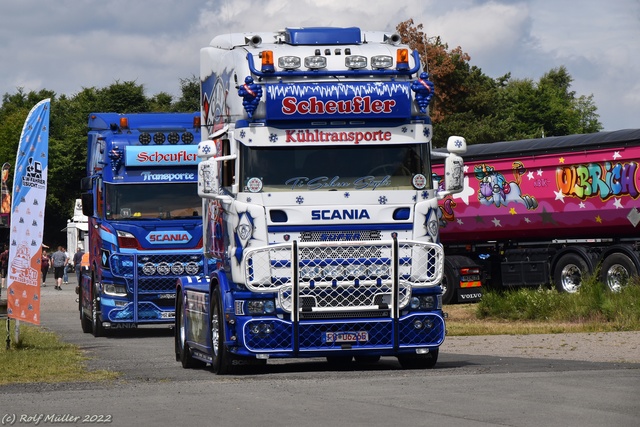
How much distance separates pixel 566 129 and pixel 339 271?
3504 inches

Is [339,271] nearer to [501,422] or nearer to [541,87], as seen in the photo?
[501,422]

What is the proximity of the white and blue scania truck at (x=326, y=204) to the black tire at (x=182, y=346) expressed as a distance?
66.3 inches

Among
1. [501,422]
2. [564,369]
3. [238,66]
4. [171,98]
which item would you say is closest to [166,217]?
[238,66]

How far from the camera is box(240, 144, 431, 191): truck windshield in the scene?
15719 mm

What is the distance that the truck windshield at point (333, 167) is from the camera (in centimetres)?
1572

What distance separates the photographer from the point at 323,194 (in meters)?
15.8

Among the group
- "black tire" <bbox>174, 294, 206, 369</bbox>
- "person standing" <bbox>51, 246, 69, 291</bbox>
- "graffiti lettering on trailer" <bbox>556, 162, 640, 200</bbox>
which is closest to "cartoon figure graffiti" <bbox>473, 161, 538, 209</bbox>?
"graffiti lettering on trailer" <bbox>556, 162, 640, 200</bbox>

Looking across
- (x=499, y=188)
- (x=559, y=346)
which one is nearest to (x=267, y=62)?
(x=559, y=346)

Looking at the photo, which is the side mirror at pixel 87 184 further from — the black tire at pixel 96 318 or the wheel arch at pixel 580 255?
the wheel arch at pixel 580 255

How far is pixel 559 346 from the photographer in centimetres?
1995

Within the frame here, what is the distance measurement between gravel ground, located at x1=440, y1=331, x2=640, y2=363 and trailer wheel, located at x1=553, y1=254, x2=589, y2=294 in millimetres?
9717

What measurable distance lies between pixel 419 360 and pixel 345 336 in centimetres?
137

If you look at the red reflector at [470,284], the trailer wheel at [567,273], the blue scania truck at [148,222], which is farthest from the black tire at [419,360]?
the red reflector at [470,284]

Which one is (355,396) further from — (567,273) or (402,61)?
(567,273)
